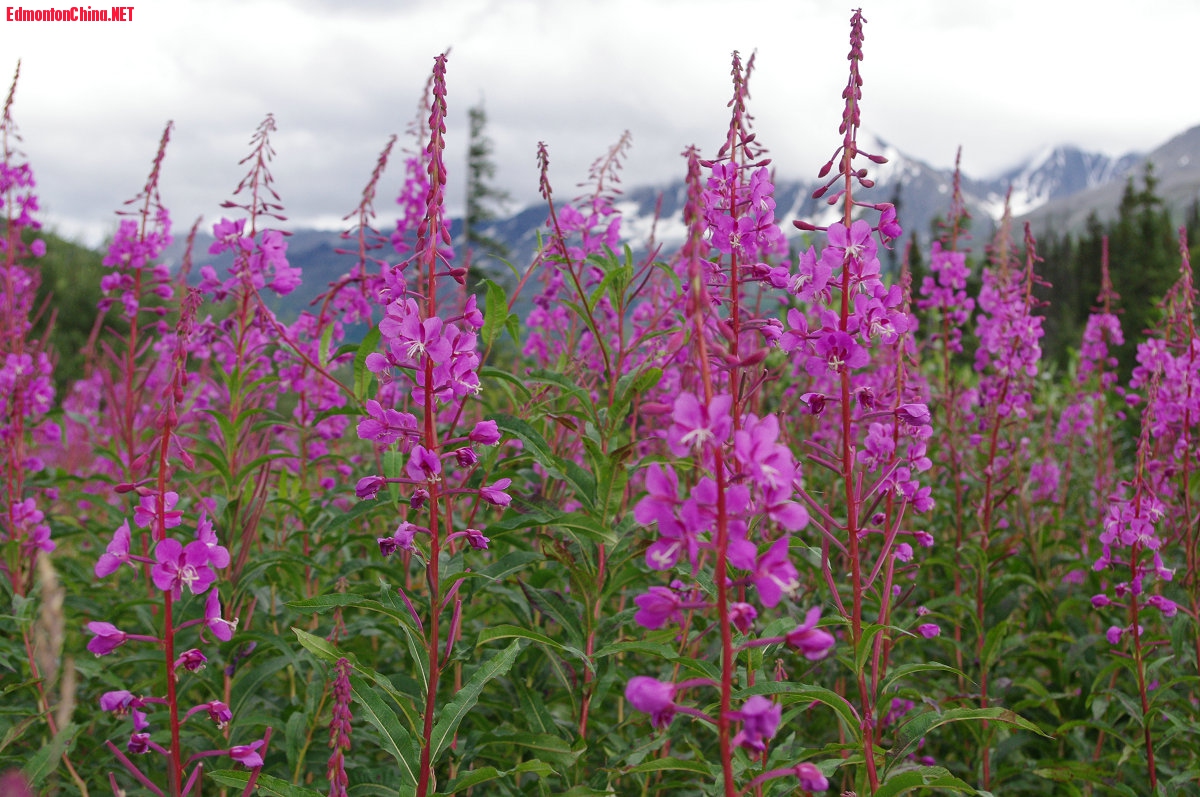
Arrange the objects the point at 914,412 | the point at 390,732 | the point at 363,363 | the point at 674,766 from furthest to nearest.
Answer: the point at 363,363, the point at 914,412, the point at 390,732, the point at 674,766

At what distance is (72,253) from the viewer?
93.0ft

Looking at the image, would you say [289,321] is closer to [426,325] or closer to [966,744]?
[426,325]

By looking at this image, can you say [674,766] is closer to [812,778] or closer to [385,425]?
[812,778]

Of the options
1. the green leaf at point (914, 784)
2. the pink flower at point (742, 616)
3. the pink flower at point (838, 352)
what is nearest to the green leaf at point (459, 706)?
the pink flower at point (742, 616)

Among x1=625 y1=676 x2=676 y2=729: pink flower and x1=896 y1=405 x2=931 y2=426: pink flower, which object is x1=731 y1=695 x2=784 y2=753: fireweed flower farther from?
x1=896 y1=405 x2=931 y2=426: pink flower

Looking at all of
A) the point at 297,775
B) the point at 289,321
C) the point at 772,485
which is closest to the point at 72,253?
the point at 289,321

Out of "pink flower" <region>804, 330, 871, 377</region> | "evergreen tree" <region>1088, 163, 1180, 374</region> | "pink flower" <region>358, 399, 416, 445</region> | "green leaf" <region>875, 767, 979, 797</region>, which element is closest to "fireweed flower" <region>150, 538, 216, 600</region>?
"pink flower" <region>358, 399, 416, 445</region>

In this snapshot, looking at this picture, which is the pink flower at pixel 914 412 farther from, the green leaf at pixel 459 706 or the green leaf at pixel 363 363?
the green leaf at pixel 363 363

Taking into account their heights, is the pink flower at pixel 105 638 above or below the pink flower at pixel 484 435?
below

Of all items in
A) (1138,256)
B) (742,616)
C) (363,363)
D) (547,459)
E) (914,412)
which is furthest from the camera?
(1138,256)

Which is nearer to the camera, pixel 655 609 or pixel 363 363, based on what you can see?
pixel 655 609

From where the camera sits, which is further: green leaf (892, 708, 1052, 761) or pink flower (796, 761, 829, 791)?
green leaf (892, 708, 1052, 761)

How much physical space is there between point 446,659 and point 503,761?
1.00 m

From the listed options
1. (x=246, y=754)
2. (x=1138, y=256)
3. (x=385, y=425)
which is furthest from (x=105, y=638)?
(x=1138, y=256)
